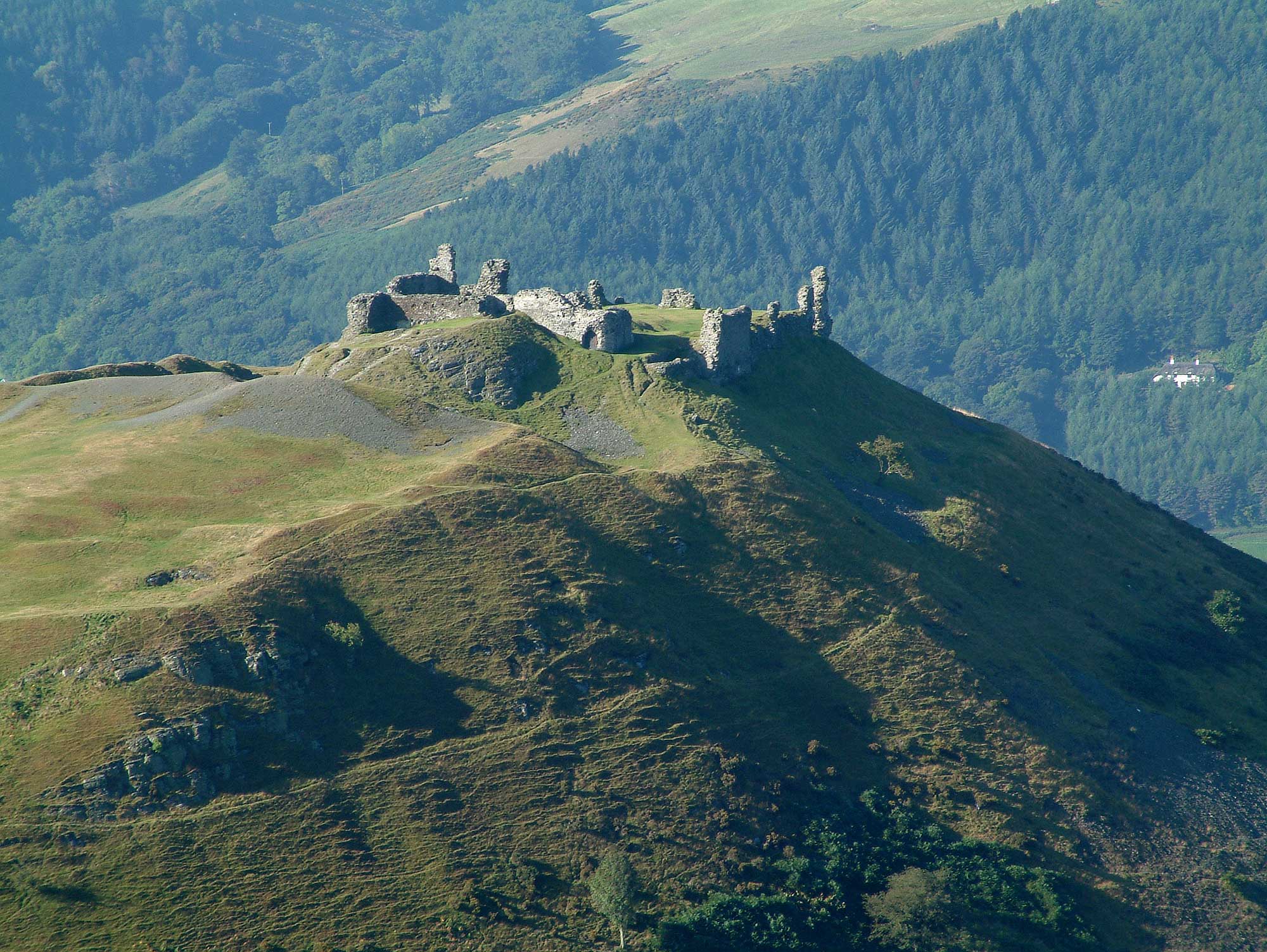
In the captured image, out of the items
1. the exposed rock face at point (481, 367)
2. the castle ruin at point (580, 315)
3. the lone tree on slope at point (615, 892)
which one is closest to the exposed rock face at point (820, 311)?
the castle ruin at point (580, 315)

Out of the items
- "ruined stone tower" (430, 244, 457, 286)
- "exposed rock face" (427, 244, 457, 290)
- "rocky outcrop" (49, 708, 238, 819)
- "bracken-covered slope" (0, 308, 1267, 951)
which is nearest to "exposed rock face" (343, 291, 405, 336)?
"bracken-covered slope" (0, 308, 1267, 951)

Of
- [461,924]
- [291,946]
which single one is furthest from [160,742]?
[461,924]

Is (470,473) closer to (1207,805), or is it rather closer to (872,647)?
(872,647)

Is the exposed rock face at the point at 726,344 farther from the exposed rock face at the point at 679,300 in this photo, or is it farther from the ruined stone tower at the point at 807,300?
the exposed rock face at the point at 679,300

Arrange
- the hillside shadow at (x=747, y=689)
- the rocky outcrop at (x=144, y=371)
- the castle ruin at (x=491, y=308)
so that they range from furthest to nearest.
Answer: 1. the rocky outcrop at (x=144, y=371)
2. the castle ruin at (x=491, y=308)
3. the hillside shadow at (x=747, y=689)

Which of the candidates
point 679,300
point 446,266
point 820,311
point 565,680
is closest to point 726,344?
point 820,311

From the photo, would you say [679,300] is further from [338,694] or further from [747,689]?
[338,694]
